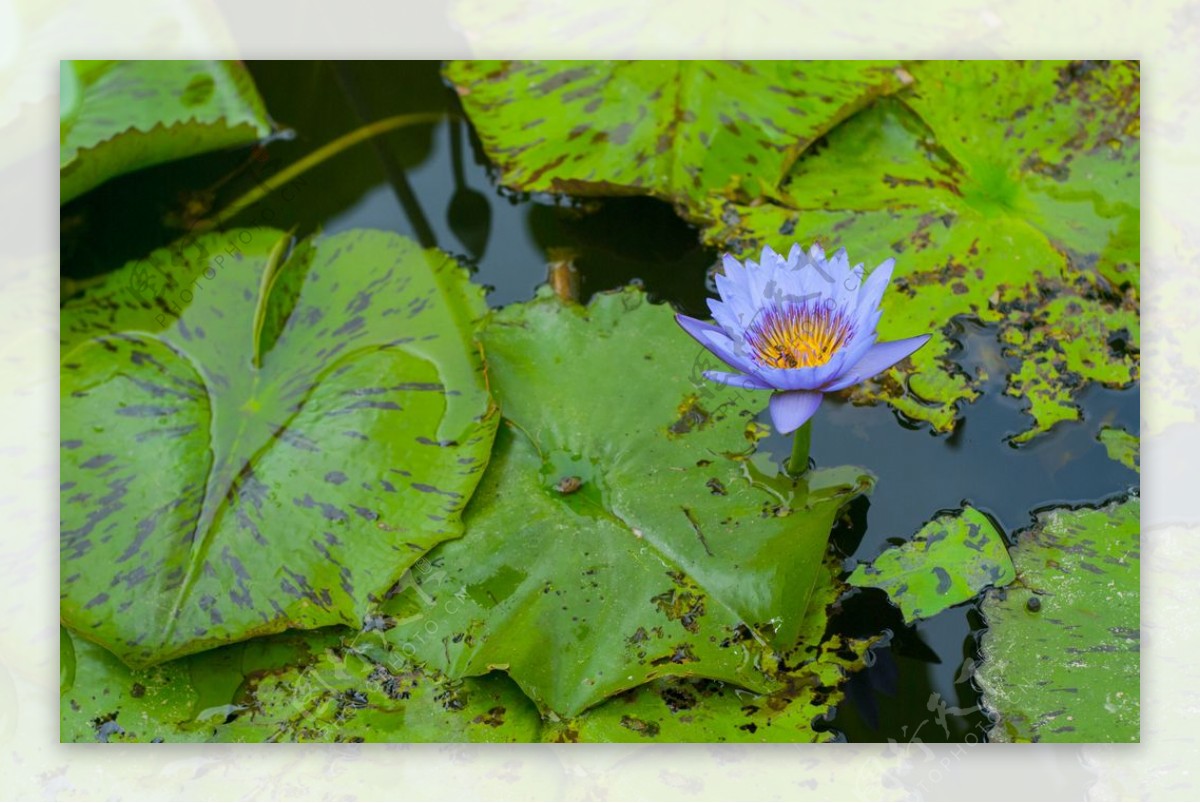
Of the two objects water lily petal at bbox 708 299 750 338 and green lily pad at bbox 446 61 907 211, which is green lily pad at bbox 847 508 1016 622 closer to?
water lily petal at bbox 708 299 750 338

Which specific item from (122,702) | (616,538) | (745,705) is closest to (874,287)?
(616,538)

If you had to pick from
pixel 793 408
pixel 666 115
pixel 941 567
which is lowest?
pixel 941 567

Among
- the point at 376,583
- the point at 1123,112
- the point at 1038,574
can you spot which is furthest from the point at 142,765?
the point at 1123,112

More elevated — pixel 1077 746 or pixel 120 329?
pixel 120 329

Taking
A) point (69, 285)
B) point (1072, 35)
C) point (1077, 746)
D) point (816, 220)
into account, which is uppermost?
point (69, 285)

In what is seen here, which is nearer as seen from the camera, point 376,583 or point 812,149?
point 376,583

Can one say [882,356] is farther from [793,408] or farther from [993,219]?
[993,219]

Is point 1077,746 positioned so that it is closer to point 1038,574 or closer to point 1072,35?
point 1038,574

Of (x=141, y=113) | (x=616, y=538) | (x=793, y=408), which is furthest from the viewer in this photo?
(x=141, y=113)
